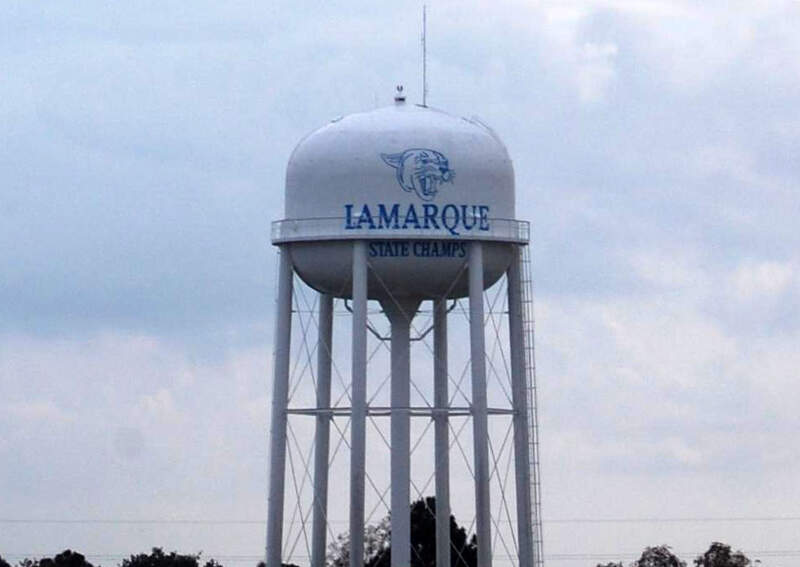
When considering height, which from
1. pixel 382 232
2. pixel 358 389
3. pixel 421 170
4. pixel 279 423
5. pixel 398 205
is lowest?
pixel 279 423

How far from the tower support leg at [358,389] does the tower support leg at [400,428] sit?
1.71 metres

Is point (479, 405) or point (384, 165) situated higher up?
point (384, 165)

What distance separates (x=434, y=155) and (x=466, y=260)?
7.20 ft

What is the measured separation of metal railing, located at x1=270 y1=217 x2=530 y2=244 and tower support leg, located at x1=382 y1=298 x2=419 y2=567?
103 inches

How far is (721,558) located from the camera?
8112 cm

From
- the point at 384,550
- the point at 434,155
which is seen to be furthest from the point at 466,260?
the point at 384,550

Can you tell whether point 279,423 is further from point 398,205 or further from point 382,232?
point 398,205

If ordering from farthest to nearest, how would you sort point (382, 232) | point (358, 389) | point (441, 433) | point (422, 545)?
point (422, 545)
point (441, 433)
point (358, 389)
point (382, 232)

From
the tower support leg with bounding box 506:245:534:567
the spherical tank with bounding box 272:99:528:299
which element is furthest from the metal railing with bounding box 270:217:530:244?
the tower support leg with bounding box 506:245:534:567

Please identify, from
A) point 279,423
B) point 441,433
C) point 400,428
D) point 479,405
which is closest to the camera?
point 479,405

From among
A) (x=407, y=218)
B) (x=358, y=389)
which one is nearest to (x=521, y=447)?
(x=358, y=389)

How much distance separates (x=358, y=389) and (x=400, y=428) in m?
2.20

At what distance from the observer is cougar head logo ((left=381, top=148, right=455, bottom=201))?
207ft

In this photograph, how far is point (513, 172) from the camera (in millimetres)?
65125
